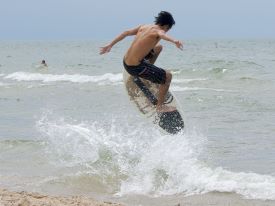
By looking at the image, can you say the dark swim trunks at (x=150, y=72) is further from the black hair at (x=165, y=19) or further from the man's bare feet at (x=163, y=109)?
the black hair at (x=165, y=19)

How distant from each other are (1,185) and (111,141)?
2226 millimetres

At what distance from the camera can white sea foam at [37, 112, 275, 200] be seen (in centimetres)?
692

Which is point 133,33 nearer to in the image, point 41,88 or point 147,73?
point 147,73

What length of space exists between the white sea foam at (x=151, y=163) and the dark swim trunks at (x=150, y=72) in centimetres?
84

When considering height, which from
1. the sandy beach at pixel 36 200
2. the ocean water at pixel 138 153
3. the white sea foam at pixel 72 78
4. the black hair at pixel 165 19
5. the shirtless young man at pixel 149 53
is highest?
the black hair at pixel 165 19

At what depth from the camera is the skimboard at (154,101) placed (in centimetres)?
802

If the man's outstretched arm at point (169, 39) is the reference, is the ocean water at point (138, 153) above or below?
below

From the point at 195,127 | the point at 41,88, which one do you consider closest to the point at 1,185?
the point at 195,127

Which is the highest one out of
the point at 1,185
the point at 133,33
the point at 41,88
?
the point at 133,33

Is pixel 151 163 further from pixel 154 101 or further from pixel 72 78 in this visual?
pixel 72 78

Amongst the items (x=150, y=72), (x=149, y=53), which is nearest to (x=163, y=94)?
(x=150, y=72)

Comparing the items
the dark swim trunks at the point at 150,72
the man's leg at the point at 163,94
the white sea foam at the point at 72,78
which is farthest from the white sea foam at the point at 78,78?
the dark swim trunks at the point at 150,72

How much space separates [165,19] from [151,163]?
190cm

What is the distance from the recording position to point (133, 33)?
796cm
